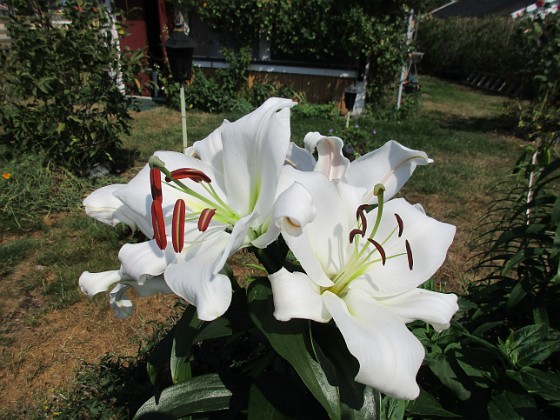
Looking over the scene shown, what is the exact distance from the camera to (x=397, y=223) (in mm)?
788

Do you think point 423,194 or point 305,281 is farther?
point 423,194

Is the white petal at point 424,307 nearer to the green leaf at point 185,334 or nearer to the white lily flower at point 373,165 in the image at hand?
the white lily flower at point 373,165

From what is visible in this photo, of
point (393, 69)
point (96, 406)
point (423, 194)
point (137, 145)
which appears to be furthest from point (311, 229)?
point (393, 69)

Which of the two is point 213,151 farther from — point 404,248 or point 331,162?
point 404,248

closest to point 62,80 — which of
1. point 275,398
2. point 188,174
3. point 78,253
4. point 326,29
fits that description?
point 78,253

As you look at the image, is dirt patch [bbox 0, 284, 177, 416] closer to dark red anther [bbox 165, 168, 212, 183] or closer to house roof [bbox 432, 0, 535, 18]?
dark red anther [bbox 165, 168, 212, 183]

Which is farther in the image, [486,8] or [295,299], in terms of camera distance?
[486,8]

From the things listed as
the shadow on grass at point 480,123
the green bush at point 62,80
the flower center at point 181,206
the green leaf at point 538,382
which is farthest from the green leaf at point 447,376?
the shadow on grass at point 480,123

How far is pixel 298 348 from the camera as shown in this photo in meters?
0.68

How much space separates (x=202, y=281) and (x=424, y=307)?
0.36 meters

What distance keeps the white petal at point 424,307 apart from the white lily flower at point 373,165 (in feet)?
0.61

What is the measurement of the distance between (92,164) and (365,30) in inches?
202

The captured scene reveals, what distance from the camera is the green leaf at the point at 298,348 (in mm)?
669

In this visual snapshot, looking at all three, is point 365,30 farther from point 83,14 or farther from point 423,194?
point 83,14
